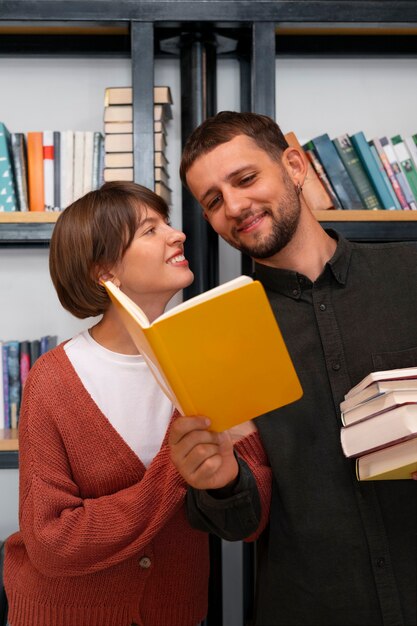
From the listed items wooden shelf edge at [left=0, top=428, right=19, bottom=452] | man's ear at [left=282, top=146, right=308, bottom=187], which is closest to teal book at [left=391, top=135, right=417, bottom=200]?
man's ear at [left=282, top=146, right=308, bottom=187]

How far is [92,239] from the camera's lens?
1.49 m

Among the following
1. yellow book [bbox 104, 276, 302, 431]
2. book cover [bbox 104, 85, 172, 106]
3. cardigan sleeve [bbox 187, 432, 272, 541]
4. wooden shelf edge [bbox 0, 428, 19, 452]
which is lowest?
wooden shelf edge [bbox 0, 428, 19, 452]

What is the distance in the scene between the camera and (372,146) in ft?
7.06

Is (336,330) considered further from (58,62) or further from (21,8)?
(58,62)

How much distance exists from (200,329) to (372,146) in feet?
4.91

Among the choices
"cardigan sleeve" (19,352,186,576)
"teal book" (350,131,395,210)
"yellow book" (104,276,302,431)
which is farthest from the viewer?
"teal book" (350,131,395,210)

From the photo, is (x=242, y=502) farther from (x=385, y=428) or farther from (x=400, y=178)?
(x=400, y=178)

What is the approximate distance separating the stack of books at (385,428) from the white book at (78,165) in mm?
1306

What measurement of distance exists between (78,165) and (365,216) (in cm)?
93

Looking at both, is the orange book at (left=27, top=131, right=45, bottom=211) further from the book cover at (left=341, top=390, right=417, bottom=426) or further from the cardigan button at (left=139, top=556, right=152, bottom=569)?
the book cover at (left=341, top=390, right=417, bottom=426)

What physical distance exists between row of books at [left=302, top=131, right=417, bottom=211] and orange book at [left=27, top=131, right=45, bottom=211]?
86 cm

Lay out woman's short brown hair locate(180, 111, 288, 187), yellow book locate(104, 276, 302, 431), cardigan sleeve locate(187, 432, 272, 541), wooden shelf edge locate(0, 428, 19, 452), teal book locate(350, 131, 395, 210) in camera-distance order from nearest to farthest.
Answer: yellow book locate(104, 276, 302, 431) < cardigan sleeve locate(187, 432, 272, 541) < woman's short brown hair locate(180, 111, 288, 187) < wooden shelf edge locate(0, 428, 19, 452) < teal book locate(350, 131, 395, 210)

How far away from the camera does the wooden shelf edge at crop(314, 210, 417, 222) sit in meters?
2.04

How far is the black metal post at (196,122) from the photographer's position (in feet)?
7.25
